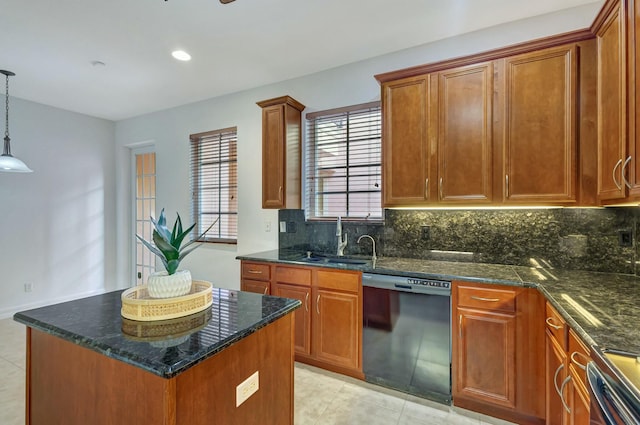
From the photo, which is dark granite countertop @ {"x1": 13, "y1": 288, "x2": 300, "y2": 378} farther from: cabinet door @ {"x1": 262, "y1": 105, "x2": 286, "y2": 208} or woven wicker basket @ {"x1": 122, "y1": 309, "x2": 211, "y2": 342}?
cabinet door @ {"x1": 262, "y1": 105, "x2": 286, "y2": 208}

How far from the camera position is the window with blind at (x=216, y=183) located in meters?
3.86

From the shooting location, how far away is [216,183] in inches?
157

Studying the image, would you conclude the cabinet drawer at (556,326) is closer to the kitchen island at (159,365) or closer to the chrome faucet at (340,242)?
the kitchen island at (159,365)

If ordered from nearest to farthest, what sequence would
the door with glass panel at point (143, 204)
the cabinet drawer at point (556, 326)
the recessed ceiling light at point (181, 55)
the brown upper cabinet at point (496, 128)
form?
the cabinet drawer at point (556, 326) < the brown upper cabinet at point (496, 128) < the recessed ceiling light at point (181, 55) < the door with glass panel at point (143, 204)

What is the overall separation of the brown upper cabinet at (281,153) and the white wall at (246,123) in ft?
1.04

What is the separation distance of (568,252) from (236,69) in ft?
11.3

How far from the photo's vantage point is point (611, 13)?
1.66m

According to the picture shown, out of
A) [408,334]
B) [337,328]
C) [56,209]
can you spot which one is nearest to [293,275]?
[337,328]

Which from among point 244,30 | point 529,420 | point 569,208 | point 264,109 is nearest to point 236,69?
point 264,109

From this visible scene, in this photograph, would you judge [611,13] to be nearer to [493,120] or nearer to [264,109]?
[493,120]

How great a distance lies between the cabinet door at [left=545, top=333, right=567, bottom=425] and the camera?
5.02 ft

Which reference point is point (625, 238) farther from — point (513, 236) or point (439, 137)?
point (439, 137)

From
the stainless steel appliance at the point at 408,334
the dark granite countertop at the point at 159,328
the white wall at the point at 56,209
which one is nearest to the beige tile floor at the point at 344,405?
the stainless steel appliance at the point at 408,334

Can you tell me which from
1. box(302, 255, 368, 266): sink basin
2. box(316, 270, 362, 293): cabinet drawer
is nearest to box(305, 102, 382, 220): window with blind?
box(302, 255, 368, 266): sink basin
